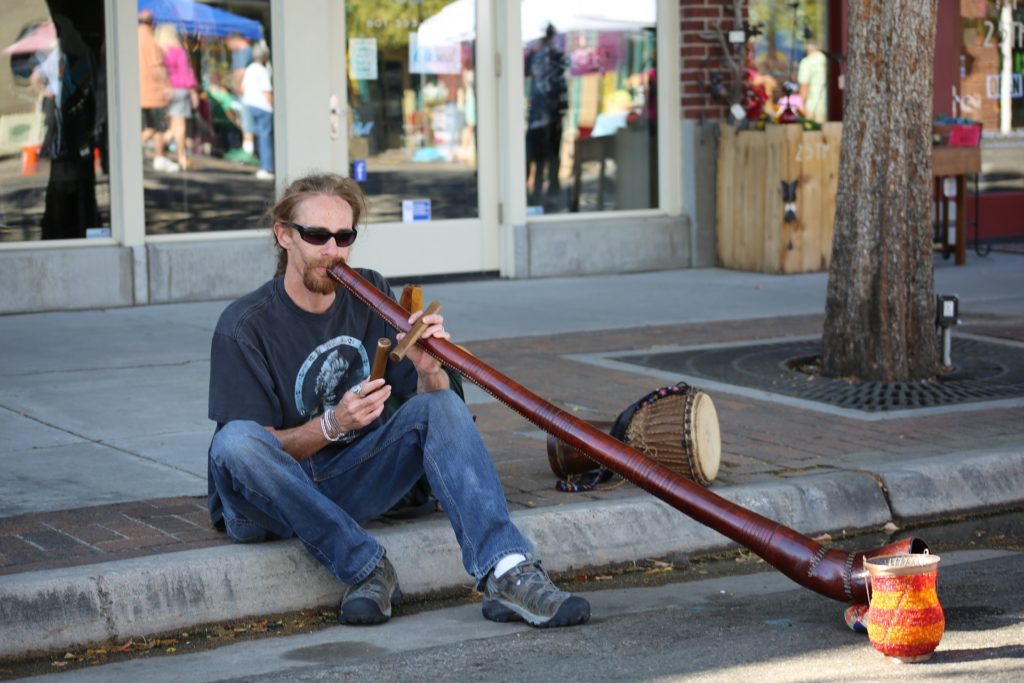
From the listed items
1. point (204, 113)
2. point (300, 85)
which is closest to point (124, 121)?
point (204, 113)

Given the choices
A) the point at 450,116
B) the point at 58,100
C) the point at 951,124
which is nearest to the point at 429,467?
the point at 58,100

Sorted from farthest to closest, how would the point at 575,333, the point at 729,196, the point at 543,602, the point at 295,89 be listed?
1. the point at 729,196
2. the point at 295,89
3. the point at 575,333
4. the point at 543,602

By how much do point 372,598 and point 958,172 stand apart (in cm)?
897

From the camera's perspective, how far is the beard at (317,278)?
4.68 m

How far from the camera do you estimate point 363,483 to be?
4.77 metres

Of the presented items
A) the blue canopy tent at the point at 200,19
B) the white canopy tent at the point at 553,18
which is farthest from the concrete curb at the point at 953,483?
the white canopy tent at the point at 553,18

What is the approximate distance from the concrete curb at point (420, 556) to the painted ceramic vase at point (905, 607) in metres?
1.32

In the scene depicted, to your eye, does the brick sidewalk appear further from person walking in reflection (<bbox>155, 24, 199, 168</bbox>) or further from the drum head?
person walking in reflection (<bbox>155, 24, 199, 168</bbox>)

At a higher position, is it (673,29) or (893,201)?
(673,29)

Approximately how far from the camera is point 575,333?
9.27 metres

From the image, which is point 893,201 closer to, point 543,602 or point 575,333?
point 575,333

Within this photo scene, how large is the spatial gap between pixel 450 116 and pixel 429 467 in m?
7.22

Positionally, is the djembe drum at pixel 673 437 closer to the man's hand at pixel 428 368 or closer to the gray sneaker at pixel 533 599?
the man's hand at pixel 428 368

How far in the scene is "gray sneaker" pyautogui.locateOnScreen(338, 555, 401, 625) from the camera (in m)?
4.52
